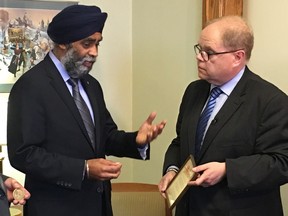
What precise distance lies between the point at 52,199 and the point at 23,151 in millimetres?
234

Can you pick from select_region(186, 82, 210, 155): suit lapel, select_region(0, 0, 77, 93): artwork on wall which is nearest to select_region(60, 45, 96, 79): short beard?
select_region(186, 82, 210, 155): suit lapel

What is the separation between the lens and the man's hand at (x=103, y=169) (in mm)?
1795

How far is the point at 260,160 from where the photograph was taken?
5.61 feet

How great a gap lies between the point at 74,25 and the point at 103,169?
588 millimetres

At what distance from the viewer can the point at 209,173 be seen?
1695mm

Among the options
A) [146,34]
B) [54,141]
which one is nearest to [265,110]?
[54,141]

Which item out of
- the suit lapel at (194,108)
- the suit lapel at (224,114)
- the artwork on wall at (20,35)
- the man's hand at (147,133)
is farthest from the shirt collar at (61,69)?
the artwork on wall at (20,35)

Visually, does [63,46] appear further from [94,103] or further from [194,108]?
[194,108]

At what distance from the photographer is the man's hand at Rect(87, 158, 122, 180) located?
179cm

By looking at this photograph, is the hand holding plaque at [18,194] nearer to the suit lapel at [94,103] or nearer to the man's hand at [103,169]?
the man's hand at [103,169]

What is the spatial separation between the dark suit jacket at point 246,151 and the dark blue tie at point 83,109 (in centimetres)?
39

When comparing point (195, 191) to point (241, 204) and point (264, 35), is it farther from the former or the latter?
point (264, 35)

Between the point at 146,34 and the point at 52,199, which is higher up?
the point at 146,34

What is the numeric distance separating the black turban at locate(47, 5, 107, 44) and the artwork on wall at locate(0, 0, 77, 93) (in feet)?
3.63
